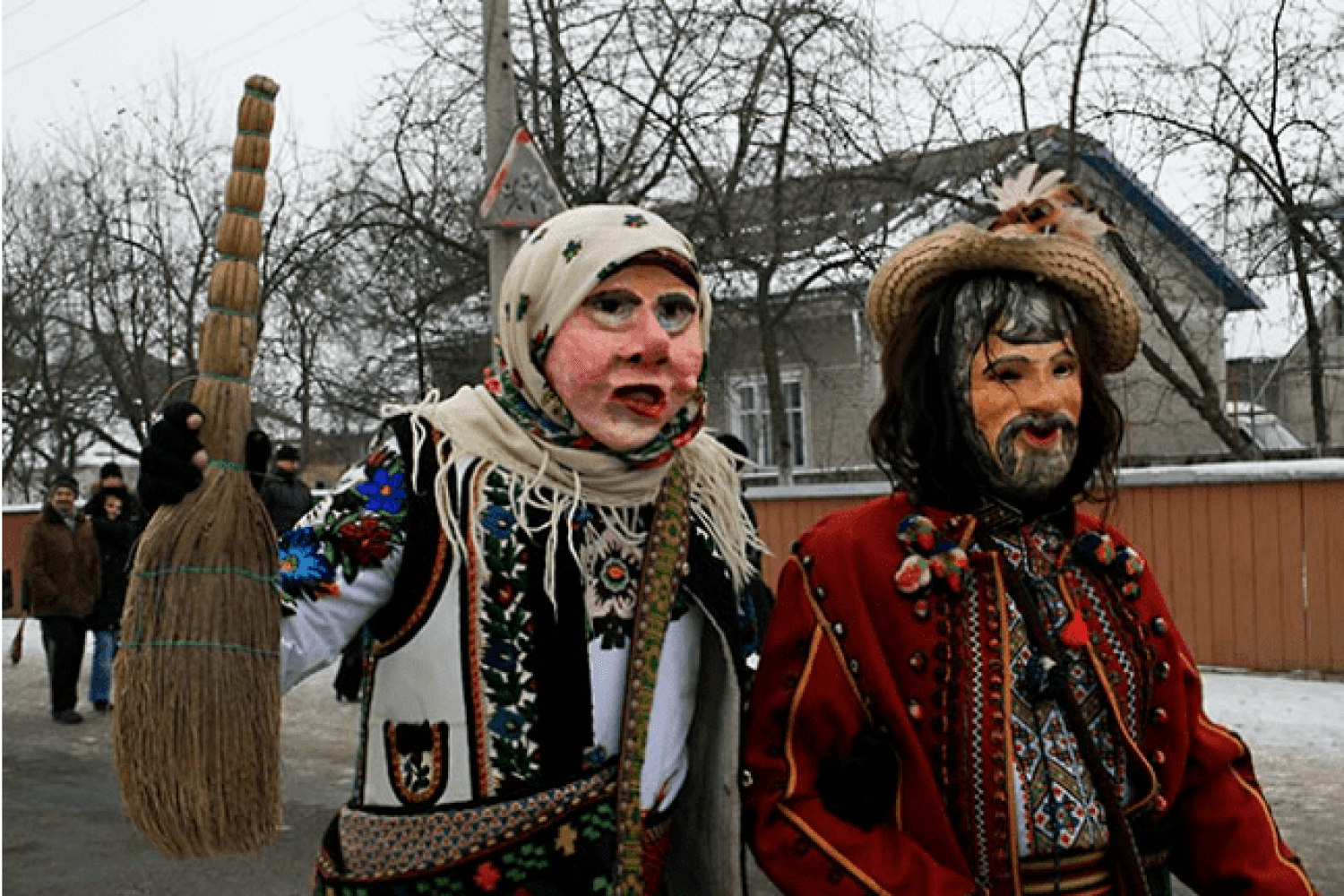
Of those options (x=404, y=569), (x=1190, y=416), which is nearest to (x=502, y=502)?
(x=404, y=569)

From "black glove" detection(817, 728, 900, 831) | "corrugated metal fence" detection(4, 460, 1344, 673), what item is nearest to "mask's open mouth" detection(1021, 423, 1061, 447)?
"black glove" detection(817, 728, 900, 831)

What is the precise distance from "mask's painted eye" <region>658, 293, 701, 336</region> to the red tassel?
31.0 inches

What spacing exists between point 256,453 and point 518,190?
451 centimetres

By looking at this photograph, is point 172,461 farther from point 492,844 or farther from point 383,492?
point 492,844

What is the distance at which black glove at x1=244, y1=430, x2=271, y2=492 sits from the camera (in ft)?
7.53

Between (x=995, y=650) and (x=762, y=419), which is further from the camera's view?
(x=762, y=419)

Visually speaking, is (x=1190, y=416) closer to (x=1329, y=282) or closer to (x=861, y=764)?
(x=1329, y=282)

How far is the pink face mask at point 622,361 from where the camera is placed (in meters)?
2.29

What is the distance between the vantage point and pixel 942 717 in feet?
7.06

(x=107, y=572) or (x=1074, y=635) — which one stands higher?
(x=1074, y=635)

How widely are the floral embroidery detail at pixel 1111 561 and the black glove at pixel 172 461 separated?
1429 mm

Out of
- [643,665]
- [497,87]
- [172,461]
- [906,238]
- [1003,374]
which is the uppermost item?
[497,87]

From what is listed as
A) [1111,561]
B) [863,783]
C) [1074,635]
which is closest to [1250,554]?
[1111,561]

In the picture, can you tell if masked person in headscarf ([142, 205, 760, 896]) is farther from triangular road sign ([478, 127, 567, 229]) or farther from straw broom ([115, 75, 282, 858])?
triangular road sign ([478, 127, 567, 229])
